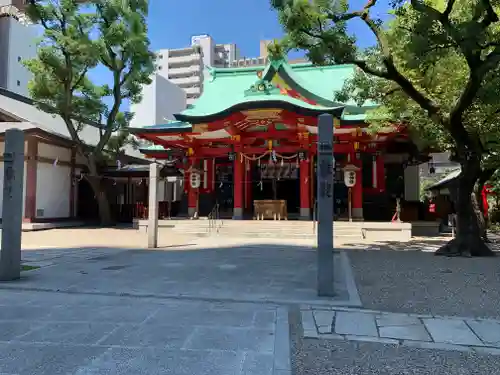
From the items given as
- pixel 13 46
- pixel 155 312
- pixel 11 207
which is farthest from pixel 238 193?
pixel 13 46

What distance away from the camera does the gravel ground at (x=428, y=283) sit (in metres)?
5.80

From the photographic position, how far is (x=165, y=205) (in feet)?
75.3

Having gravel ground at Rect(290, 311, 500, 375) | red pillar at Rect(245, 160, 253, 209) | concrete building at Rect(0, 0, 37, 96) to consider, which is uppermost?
concrete building at Rect(0, 0, 37, 96)

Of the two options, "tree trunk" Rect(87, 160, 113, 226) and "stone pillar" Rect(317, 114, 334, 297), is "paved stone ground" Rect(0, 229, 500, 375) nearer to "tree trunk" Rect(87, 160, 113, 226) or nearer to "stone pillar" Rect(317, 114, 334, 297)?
"stone pillar" Rect(317, 114, 334, 297)

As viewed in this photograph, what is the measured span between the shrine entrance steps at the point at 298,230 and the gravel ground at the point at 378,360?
34.6 feet

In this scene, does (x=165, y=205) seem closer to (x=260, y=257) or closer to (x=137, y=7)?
(x=137, y=7)

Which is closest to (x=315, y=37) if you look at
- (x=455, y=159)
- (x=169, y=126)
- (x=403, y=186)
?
(x=455, y=159)

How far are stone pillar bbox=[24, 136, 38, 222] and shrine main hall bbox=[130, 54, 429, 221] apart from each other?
4931mm

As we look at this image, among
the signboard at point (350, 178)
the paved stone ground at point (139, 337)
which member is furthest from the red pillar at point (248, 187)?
the paved stone ground at point (139, 337)

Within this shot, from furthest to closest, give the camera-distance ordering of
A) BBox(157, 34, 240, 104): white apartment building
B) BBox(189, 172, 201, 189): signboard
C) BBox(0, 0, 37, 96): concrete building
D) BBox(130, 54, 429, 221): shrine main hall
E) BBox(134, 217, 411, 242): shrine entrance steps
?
1. BBox(157, 34, 240, 104): white apartment building
2. BBox(0, 0, 37, 96): concrete building
3. BBox(189, 172, 201, 189): signboard
4. BBox(130, 54, 429, 221): shrine main hall
5. BBox(134, 217, 411, 242): shrine entrance steps

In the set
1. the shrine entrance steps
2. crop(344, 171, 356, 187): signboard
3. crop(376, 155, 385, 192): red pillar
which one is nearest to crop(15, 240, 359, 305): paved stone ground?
the shrine entrance steps

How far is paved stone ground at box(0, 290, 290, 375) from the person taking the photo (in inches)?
144

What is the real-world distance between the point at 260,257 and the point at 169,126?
1000 centimetres

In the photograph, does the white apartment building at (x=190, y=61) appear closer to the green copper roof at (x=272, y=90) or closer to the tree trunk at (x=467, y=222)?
the green copper roof at (x=272, y=90)
